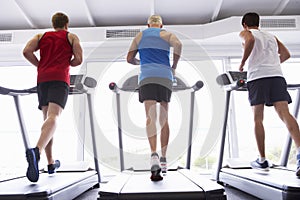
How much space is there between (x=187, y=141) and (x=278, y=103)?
1.08 meters

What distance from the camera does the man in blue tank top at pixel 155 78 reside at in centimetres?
236

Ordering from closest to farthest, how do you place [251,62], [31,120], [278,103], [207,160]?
[278,103]
[251,62]
[31,120]
[207,160]

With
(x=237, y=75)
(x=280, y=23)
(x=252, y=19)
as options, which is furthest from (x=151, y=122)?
(x=280, y=23)

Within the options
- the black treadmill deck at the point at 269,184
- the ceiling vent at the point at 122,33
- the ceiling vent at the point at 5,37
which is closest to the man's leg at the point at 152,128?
the black treadmill deck at the point at 269,184

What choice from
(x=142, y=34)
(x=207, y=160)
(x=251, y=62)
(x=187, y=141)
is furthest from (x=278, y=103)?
(x=207, y=160)

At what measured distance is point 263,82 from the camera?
8.31 ft

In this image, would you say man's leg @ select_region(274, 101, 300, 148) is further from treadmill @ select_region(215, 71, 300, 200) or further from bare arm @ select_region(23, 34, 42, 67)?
bare arm @ select_region(23, 34, 42, 67)

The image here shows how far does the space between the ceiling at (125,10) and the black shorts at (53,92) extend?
207 centimetres

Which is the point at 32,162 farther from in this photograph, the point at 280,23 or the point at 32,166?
the point at 280,23

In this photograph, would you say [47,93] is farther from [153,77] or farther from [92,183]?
[92,183]

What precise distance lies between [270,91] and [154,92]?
1061mm

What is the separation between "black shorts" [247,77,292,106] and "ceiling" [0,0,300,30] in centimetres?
199

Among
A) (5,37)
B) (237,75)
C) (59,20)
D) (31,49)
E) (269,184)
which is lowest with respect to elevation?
(269,184)

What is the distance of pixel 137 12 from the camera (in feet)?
14.3
